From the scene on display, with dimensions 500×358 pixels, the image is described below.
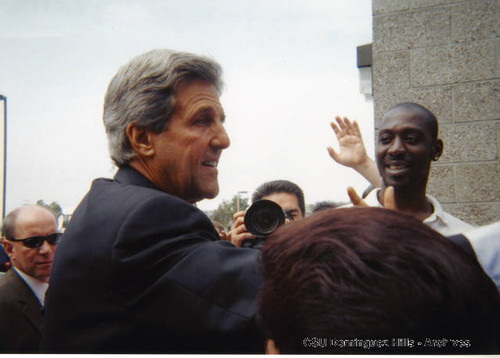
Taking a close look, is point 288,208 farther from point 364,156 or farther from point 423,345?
point 423,345

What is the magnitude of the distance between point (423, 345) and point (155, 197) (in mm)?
615

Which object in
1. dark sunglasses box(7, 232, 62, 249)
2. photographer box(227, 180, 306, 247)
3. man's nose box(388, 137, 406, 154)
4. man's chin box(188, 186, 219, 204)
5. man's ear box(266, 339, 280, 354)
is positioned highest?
man's nose box(388, 137, 406, 154)

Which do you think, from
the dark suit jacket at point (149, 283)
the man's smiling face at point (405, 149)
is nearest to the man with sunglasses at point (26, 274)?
the dark suit jacket at point (149, 283)

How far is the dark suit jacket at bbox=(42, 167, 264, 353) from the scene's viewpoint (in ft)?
2.96

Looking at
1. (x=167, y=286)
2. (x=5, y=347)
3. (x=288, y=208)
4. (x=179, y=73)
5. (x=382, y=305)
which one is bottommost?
(x=5, y=347)

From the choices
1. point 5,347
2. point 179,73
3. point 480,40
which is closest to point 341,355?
point 179,73

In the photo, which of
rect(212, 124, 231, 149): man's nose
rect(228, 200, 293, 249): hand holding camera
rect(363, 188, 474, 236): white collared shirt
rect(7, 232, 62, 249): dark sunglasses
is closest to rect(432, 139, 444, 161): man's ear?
rect(363, 188, 474, 236): white collared shirt

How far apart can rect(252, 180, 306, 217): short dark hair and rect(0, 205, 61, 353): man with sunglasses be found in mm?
1038

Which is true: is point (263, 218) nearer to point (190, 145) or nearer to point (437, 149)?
point (190, 145)

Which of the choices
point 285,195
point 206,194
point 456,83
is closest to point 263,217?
point 206,194

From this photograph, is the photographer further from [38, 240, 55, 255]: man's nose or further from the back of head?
the back of head

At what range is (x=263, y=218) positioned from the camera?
4.53ft

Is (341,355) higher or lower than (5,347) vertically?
higher

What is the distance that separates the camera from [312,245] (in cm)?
57
